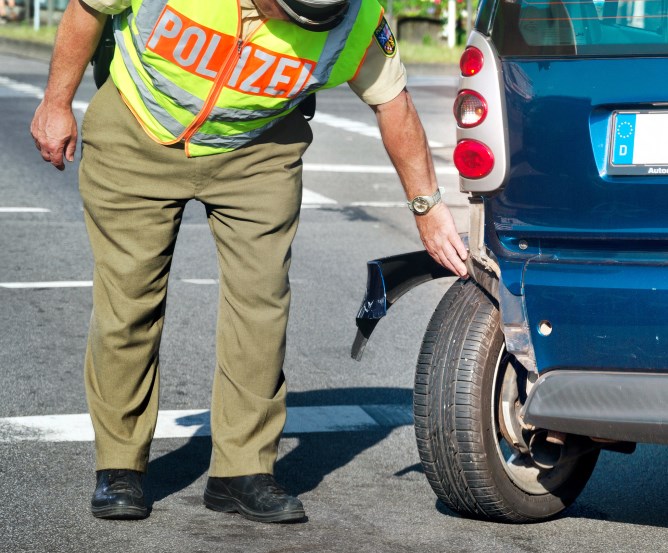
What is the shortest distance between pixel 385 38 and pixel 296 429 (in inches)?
65.9

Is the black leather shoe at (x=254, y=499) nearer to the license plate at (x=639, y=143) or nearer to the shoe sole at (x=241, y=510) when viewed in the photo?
the shoe sole at (x=241, y=510)

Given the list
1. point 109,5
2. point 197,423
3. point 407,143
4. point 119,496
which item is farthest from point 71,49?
point 197,423

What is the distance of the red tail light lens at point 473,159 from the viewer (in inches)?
149

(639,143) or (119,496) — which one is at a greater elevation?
(639,143)

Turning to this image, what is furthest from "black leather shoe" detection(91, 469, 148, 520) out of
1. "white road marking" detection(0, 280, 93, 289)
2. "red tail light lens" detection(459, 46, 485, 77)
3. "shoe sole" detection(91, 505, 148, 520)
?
"white road marking" detection(0, 280, 93, 289)

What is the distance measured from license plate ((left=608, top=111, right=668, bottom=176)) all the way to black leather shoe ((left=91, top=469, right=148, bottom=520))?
1587 mm

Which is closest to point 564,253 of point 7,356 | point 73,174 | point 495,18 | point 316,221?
point 495,18

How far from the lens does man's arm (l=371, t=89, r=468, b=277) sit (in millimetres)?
4012

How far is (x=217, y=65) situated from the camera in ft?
12.2

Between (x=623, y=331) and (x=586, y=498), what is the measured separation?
0.95 meters

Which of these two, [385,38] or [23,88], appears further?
[23,88]

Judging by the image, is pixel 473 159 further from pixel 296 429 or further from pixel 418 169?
pixel 296 429

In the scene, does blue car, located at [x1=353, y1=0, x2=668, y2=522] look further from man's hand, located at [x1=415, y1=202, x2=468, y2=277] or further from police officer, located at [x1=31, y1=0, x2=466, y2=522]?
police officer, located at [x1=31, y1=0, x2=466, y2=522]

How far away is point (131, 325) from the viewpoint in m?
4.05
